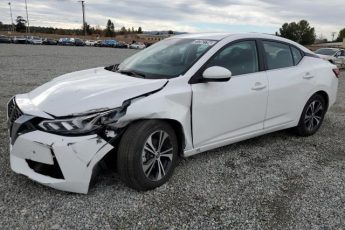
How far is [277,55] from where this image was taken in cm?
488

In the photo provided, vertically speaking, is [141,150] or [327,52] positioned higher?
[141,150]

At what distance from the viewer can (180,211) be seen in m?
3.20

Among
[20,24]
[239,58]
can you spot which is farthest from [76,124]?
[20,24]

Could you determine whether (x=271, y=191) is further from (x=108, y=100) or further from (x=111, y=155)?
(x=108, y=100)

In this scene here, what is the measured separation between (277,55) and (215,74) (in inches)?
62.8

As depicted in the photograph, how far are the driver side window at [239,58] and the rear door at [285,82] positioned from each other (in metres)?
0.24

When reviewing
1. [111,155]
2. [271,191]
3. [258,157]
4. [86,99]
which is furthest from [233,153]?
[86,99]

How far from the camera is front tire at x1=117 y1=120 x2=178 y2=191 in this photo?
10.7ft

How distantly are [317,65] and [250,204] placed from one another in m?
2.99

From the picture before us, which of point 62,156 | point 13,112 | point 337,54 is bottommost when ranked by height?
point 337,54

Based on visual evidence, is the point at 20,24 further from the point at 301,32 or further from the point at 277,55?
the point at 277,55

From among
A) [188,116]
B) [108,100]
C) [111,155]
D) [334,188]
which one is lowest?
[334,188]

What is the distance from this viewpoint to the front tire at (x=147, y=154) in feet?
10.7

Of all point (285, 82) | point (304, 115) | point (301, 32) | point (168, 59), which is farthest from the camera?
point (301, 32)
